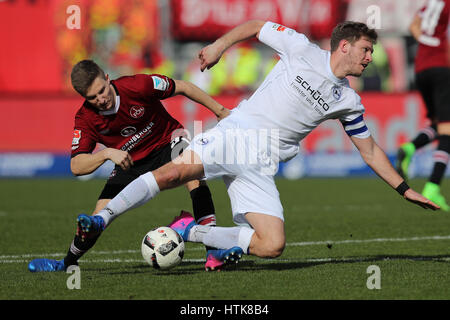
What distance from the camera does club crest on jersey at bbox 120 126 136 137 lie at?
679cm

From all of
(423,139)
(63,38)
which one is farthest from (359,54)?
(63,38)

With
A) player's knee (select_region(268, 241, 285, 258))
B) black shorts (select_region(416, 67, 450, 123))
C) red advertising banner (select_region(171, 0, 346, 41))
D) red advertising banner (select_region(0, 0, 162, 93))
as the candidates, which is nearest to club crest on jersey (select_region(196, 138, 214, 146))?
player's knee (select_region(268, 241, 285, 258))

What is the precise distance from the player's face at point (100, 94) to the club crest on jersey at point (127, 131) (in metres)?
0.37

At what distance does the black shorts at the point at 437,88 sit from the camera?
10.0 metres

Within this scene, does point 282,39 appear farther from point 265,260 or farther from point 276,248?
point 265,260

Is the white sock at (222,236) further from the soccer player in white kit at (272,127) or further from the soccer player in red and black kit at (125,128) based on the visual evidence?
the soccer player in red and black kit at (125,128)

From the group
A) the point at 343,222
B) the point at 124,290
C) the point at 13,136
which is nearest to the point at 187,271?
the point at 124,290

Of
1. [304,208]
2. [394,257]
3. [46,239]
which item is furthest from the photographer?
[304,208]

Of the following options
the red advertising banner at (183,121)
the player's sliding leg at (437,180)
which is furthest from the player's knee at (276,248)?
the red advertising banner at (183,121)

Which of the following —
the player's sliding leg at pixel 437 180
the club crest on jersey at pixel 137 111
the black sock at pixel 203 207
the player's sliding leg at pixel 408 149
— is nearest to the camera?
the club crest on jersey at pixel 137 111

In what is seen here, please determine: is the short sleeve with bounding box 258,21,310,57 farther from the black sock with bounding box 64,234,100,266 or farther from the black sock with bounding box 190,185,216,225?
the black sock with bounding box 64,234,100,266
